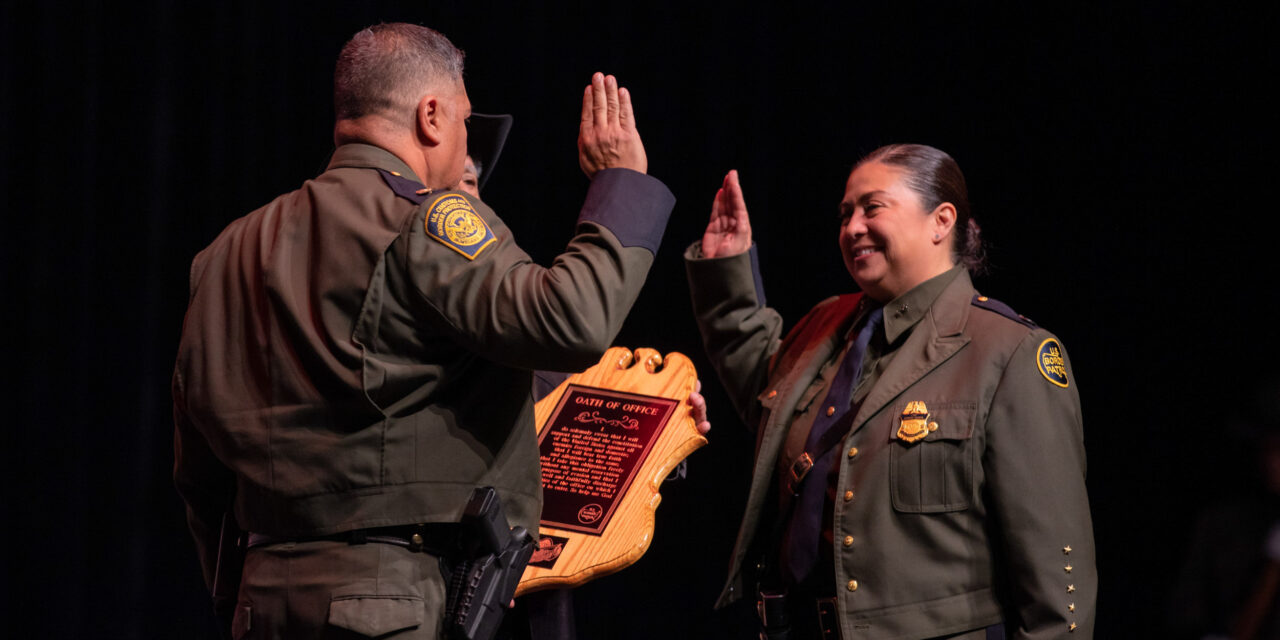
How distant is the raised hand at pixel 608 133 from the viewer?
181 cm

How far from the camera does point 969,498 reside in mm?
2051

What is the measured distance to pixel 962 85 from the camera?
3.88 meters

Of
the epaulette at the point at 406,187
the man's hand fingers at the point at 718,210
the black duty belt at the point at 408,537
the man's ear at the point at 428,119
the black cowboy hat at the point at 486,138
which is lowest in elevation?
the black duty belt at the point at 408,537

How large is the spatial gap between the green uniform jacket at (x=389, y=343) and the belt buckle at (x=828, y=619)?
2.17 feet

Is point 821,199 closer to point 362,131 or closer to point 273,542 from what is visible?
point 362,131

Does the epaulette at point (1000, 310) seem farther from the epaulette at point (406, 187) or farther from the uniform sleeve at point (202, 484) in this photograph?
the uniform sleeve at point (202, 484)

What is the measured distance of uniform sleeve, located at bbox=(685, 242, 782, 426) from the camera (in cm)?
245

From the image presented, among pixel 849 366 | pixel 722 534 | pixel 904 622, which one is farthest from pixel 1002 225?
pixel 904 622

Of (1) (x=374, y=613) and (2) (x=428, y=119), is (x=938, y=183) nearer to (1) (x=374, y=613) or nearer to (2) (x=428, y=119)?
(2) (x=428, y=119)

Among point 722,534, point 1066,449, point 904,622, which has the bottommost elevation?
point 722,534

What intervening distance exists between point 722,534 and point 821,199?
126 centimetres

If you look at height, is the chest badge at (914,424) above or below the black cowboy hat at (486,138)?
below
